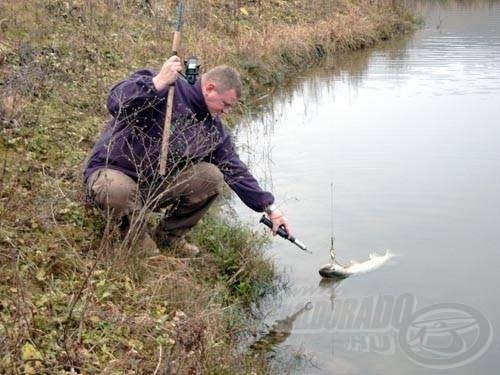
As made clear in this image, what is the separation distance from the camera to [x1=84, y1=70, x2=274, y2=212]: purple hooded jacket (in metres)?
4.49

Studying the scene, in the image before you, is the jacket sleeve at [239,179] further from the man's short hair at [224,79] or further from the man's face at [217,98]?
the man's short hair at [224,79]

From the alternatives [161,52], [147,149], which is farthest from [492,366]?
[161,52]

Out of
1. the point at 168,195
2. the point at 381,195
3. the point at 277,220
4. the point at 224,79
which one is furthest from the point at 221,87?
the point at 381,195

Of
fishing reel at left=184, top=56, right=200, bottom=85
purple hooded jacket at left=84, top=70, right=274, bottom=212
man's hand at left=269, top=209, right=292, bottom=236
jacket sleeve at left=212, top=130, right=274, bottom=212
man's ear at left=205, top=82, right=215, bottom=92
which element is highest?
fishing reel at left=184, top=56, right=200, bottom=85

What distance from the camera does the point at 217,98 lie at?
4.74 meters

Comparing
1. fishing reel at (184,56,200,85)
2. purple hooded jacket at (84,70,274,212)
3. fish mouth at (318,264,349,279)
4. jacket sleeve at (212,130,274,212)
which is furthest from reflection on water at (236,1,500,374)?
fishing reel at (184,56,200,85)

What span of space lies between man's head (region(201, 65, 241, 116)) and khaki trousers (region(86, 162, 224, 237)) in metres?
0.49

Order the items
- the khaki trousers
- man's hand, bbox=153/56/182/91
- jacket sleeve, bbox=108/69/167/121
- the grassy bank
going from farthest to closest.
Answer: the khaki trousers → jacket sleeve, bbox=108/69/167/121 → man's hand, bbox=153/56/182/91 → the grassy bank

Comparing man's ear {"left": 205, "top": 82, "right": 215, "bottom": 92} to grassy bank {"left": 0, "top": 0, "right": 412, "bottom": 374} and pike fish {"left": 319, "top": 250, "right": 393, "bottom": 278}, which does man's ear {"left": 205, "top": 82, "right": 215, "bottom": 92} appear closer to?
grassy bank {"left": 0, "top": 0, "right": 412, "bottom": 374}

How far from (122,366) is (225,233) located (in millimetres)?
2322

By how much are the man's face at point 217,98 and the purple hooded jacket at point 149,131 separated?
0.05 meters

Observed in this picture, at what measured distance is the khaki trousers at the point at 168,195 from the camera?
4.56 metres

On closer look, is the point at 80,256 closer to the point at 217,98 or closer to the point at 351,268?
the point at 217,98

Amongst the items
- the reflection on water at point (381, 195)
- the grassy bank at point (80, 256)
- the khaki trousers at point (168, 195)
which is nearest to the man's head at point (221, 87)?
the khaki trousers at point (168, 195)
